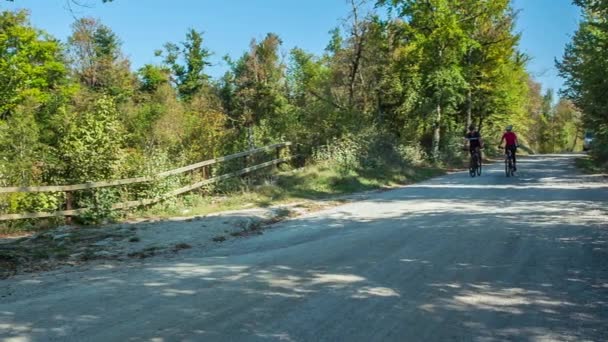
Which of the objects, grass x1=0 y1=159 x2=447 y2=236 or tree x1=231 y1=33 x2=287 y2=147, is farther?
tree x1=231 y1=33 x2=287 y2=147

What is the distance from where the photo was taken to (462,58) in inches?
1332

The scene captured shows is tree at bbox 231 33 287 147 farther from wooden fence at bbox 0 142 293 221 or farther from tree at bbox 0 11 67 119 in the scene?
wooden fence at bbox 0 142 293 221

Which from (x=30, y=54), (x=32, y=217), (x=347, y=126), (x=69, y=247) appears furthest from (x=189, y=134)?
(x=30, y=54)

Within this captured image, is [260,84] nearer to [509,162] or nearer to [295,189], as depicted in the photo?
[509,162]

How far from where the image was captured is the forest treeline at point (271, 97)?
536 inches

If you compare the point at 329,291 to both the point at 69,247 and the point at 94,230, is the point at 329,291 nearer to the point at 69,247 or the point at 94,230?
the point at 69,247

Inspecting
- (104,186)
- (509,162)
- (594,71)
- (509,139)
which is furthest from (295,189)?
(594,71)

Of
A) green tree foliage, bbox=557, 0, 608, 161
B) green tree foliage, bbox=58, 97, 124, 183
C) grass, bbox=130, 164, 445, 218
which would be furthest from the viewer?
green tree foliage, bbox=557, 0, 608, 161

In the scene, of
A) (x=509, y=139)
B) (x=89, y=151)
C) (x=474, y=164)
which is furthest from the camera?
(x=474, y=164)

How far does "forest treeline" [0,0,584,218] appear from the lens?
13.6 metres

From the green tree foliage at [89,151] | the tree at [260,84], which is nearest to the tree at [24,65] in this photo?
the tree at [260,84]

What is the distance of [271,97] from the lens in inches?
1791

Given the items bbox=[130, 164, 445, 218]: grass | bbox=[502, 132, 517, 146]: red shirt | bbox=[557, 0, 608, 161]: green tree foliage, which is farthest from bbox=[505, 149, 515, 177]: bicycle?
bbox=[557, 0, 608, 161]: green tree foliage

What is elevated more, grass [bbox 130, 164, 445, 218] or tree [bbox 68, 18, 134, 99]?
tree [bbox 68, 18, 134, 99]
